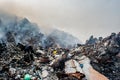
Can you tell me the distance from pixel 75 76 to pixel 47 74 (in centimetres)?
164

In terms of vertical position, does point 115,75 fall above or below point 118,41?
below

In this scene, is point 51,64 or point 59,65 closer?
point 59,65

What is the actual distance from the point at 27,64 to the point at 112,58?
6.02m

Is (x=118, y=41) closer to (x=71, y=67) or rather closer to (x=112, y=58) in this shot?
(x=112, y=58)

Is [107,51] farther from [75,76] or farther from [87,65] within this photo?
[75,76]

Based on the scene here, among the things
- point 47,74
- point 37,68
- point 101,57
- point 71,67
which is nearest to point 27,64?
point 37,68

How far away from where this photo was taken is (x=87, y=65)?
1517 cm

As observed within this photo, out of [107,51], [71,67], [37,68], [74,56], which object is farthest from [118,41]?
[37,68]

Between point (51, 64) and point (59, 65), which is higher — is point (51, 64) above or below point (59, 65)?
above

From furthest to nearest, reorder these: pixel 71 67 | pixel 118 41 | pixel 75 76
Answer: pixel 118 41 → pixel 71 67 → pixel 75 76

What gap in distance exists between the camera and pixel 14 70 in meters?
13.8

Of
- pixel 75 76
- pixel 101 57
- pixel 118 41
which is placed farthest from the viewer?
pixel 118 41

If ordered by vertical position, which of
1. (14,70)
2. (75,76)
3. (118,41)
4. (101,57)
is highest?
(118,41)

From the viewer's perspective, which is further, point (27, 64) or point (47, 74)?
point (27, 64)
